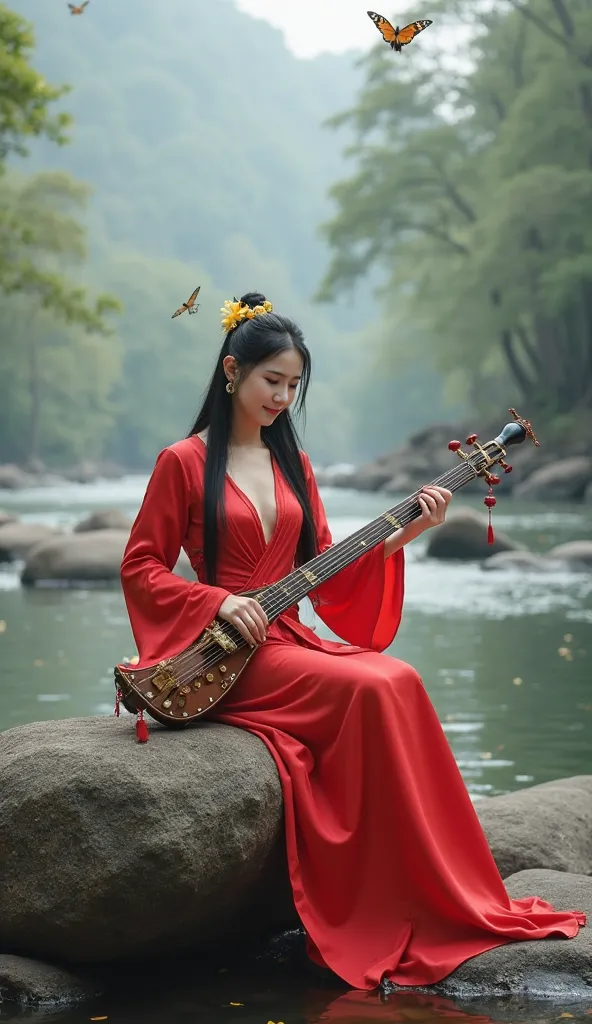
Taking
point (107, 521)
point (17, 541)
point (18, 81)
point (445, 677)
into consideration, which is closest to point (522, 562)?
point (107, 521)

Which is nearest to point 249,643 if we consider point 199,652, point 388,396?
point 199,652

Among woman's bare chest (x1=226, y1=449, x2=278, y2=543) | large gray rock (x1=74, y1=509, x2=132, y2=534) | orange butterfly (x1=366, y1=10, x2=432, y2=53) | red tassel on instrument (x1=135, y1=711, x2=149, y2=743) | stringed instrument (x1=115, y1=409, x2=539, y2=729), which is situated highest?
large gray rock (x1=74, y1=509, x2=132, y2=534)


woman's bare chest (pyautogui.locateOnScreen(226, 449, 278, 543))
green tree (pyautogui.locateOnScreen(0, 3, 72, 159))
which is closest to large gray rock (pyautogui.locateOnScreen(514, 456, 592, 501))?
green tree (pyautogui.locateOnScreen(0, 3, 72, 159))

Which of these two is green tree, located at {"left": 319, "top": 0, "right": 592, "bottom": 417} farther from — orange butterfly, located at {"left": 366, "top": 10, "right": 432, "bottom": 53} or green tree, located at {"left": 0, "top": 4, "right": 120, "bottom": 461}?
orange butterfly, located at {"left": 366, "top": 10, "right": 432, "bottom": 53}

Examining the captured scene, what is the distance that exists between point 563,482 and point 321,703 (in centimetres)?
2787

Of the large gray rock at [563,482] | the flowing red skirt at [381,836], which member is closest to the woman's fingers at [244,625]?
the flowing red skirt at [381,836]

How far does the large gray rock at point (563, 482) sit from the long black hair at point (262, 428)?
2712 cm

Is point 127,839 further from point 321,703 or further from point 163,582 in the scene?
point 163,582

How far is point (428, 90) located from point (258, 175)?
9157 centimetres

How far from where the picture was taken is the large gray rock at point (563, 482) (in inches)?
1240

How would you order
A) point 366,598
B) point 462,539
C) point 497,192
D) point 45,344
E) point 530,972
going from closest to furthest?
1. point 530,972
2. point 366,598
3. point 462,539
4. point 497,192
5. point 45,344

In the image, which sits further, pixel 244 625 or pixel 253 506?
pixel 253 506

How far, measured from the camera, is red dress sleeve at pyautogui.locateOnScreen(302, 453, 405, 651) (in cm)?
486

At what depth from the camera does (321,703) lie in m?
4.32
